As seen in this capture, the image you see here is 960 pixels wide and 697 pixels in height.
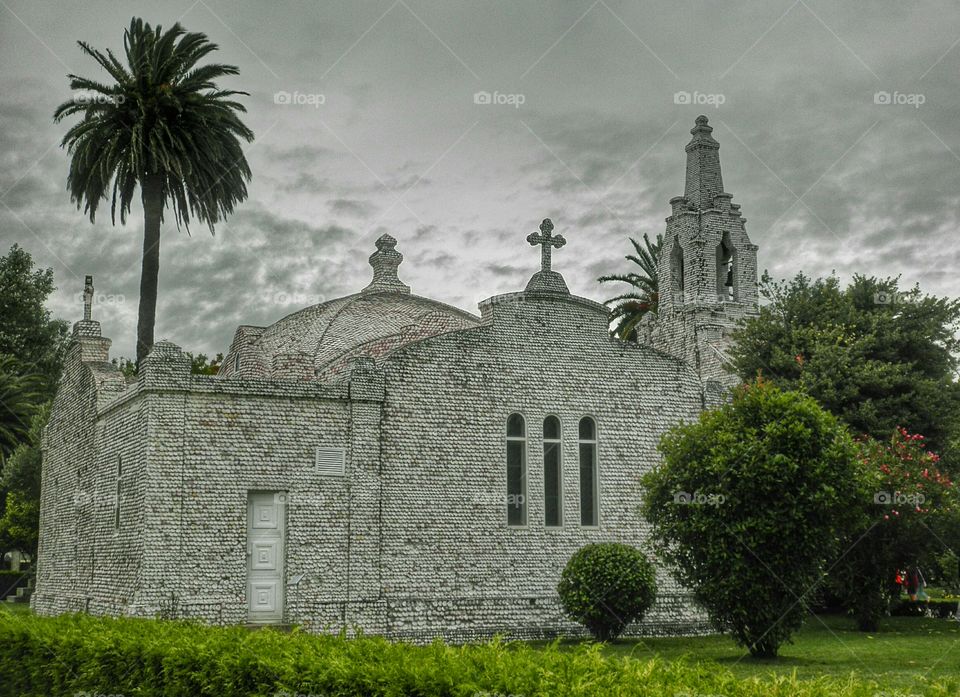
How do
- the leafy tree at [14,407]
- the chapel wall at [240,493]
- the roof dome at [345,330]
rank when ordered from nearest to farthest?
the chapel wall at [240,493] < the roof dome at [345,330] < the leafy tree at [14,407]

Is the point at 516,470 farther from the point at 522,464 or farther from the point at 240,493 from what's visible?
the point at 240,493

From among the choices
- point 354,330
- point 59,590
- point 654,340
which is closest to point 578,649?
point 354,330

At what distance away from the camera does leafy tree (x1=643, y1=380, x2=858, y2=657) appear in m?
17.6

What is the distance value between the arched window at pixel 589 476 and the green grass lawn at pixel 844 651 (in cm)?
315

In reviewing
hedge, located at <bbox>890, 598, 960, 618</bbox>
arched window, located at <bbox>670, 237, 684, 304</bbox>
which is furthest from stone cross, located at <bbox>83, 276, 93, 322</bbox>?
hedge, located at <bbox>890, 598, 960, 618</bbox>

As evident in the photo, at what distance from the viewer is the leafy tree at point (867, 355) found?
2822cm

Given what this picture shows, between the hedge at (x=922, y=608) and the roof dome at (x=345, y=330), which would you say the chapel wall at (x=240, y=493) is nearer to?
the roof dome at (x=345, y=330)

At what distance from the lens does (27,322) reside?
55656 mm

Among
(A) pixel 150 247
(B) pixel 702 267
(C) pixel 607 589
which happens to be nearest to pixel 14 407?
(A) pixel 150 247

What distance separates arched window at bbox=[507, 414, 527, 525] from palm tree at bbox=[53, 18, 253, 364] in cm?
1327

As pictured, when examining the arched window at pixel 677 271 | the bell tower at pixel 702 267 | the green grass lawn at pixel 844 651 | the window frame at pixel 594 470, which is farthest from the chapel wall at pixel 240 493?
the arched window at pixel 677 271

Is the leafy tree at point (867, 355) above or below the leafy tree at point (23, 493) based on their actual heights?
above

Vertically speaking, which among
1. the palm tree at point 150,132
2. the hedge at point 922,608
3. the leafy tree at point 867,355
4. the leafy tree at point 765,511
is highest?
the palm tree at point 150,132

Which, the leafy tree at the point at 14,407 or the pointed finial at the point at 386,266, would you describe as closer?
the pointed finial at the point at 386,266
